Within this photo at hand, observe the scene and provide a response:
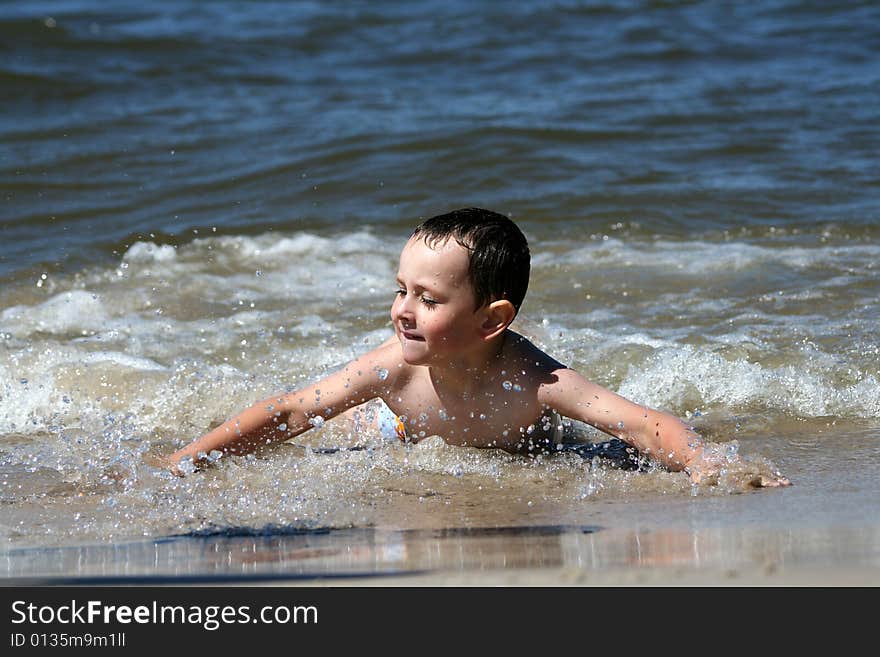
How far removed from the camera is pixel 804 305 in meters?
5.61

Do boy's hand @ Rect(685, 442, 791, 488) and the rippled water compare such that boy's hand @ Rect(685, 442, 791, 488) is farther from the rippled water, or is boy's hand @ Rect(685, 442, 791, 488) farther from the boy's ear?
the boy's ear

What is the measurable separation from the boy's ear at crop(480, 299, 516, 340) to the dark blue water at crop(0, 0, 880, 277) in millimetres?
3630

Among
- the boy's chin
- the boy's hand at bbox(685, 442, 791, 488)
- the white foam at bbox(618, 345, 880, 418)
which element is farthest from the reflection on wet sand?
the white foam at bbox(618, 345, 880, 418)

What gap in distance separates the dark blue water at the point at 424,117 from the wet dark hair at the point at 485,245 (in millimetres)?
3667

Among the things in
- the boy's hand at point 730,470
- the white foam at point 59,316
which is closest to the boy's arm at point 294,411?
the boy's hand at point 730,470

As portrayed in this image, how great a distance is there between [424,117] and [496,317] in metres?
6.27

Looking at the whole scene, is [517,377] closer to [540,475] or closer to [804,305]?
[540,475]

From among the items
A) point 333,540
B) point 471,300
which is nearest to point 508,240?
point 471,300

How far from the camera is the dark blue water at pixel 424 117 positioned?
7.69 m

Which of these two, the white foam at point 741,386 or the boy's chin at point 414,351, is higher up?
the boy's chin at point 414,351

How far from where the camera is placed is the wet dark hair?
11.4 ft

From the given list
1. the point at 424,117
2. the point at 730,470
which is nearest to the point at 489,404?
the point at 730,470

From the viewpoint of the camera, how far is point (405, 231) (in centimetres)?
738

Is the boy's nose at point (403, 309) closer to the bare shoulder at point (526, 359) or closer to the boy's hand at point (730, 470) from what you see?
the bare shoulder at point (526, 359)
